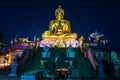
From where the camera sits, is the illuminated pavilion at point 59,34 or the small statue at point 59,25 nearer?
the illuminated pavilion at point 59,34

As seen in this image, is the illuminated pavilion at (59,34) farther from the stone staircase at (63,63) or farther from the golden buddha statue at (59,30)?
the stone staircase at (63,63)

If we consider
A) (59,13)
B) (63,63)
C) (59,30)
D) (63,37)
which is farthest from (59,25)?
(63,63)

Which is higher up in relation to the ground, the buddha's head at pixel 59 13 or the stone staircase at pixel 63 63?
the buddha's head at pixel 59 13

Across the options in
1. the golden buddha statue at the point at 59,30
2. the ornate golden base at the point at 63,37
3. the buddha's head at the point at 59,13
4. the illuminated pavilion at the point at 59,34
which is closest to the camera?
the illuminated pavilion at the point at 59,34

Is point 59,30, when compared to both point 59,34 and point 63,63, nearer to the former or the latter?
point 59,34

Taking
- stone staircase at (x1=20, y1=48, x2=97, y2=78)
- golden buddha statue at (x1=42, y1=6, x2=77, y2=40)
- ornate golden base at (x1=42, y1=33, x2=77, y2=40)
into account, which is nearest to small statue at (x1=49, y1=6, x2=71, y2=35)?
golden buddha statue at (x1=42, y1=6, x2=77, y2=40)

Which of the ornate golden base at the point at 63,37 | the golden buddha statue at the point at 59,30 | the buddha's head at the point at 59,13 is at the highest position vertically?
the buddha's head at the point at 59,13

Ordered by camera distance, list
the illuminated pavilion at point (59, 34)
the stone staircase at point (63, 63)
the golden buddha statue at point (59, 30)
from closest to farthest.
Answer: the stone staircase at point (63, 63), the illuminated pavilion at point (59, 34), the golden buddha statue at point (59, 30)

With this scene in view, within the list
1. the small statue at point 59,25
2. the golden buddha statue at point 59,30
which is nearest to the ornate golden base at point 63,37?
the golden buddha statue at point 59,30

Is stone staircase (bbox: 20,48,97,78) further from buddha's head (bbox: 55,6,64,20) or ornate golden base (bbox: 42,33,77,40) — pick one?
buddha's head (bbox: 55,6,64,20)

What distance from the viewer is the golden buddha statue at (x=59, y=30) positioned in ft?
117

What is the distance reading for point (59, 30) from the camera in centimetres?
3756

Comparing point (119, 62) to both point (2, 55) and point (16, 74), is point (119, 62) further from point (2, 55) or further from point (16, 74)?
point (2, 55)

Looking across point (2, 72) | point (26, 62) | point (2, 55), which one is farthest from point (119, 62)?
point (2, 55)
